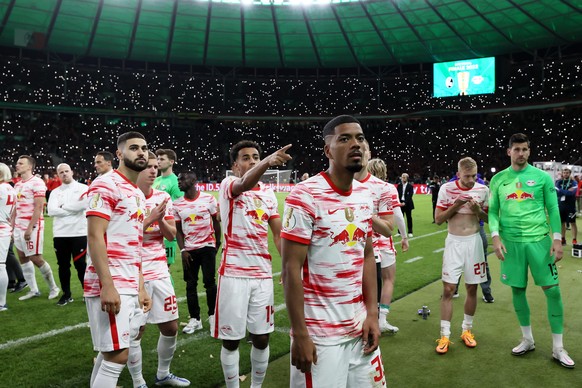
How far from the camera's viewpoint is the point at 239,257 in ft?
13.1

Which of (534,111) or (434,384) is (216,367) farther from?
(534,111)

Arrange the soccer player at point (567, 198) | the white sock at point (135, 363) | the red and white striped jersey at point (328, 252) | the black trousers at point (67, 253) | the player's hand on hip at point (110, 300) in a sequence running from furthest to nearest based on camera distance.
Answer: the soccer player at point (567, 198) < the black trousers at point (67, 253) < the white sock at point (135, 363) < the player's hand on hip at point (110, 300) < the red and white striped jersey at point (328, 252)

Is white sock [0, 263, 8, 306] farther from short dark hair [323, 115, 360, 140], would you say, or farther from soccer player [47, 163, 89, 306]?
short dark hair [323, 115, 360, 140]

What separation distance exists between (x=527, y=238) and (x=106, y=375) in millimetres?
4352

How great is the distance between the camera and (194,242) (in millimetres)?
5848

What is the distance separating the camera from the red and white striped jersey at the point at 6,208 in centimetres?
680

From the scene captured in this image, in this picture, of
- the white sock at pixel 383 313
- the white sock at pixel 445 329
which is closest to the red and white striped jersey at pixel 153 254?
the white sock at pixel 383 313

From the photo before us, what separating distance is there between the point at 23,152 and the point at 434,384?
38263mm

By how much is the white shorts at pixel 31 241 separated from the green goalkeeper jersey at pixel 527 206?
696cm

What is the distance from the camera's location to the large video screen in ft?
119

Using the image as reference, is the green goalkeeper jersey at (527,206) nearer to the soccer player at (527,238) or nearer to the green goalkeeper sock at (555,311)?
the soccer player at (527,238)

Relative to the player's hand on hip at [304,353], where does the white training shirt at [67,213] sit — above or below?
above

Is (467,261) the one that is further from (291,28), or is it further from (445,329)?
(291,28)

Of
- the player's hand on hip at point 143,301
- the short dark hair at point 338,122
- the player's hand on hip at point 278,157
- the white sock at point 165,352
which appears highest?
the short dark hair at point 338,122
